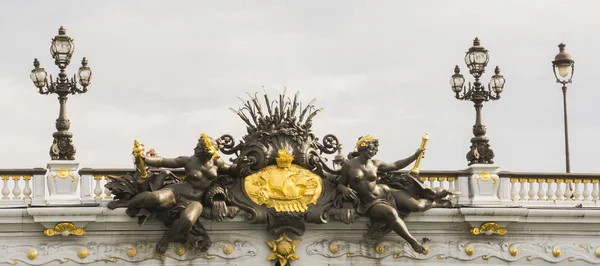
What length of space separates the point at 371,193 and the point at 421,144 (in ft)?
5.00

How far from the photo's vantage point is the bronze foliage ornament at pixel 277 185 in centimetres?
4231

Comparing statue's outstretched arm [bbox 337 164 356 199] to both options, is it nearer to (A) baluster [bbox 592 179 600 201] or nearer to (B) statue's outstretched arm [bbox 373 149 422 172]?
(B) statue's outstretched arm [bbox 373 149 422 172]

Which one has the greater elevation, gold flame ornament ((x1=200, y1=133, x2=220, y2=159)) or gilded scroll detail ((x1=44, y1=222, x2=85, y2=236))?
gold flame ornament ((x1=200, y1=133, x2=220, y2=159))

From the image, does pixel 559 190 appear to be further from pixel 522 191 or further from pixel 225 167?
pixel 225 167

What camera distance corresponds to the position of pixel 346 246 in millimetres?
43531

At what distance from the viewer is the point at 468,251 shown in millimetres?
43969

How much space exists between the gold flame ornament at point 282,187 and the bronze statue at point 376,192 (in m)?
0.74

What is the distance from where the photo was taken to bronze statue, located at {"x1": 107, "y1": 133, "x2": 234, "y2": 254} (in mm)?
41938

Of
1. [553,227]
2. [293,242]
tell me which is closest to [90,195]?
[293,242]

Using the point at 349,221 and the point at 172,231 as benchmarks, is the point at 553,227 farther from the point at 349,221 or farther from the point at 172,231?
the point at 172,231

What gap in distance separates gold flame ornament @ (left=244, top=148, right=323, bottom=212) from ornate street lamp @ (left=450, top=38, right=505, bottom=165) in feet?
12.2

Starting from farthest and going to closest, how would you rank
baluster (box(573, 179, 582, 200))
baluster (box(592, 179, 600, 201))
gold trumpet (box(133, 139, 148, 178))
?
baluster (box(592, 179, 600, 201))
baluster (box(573, 179, 582, 200))
gold trumpet (box(133, 139, 148, 178))

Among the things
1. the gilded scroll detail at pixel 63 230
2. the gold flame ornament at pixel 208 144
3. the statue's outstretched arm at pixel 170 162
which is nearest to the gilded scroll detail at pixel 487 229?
the gold flame ornament at pixel 208 144

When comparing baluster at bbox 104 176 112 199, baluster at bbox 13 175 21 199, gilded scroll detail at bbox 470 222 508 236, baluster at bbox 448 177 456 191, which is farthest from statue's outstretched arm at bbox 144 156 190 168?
gilded scroll detail at bbox 470 222 508 236
